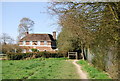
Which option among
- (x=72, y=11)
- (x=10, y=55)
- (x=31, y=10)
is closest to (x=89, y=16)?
(x=72, y=11)

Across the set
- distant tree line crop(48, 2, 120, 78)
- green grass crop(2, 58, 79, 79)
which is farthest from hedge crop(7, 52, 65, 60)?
distant tree line crop(48, 2, 120, 78)

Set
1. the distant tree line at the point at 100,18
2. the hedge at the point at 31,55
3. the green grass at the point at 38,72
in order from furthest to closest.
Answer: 1. the hedge at the point at 31,55
2. the green grass at the point at 38,72
3. the distant tree line at the point at 100,18

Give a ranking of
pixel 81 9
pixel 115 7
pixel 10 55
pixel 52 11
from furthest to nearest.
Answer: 1. pixel 10 55
2. pixel 52 11
3. pixel 81 9
4. pixel 115 7

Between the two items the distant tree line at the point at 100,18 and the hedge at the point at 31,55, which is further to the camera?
the hedge at the point at 31,55

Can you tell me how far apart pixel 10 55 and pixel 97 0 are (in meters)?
18.7

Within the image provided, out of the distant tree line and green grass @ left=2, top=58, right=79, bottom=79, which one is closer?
the distant tree line

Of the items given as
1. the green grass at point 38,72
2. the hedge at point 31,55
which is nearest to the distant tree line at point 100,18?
the green grass at point 38,72

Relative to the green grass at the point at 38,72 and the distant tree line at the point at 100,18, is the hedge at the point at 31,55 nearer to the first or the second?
the green grass at the point at 38,72

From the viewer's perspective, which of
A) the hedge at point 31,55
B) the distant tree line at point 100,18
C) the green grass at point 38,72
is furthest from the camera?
the hedge at point 31,55

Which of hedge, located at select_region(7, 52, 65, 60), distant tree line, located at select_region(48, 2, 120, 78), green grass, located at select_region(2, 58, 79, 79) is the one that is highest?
distant tree line, located at select_region(48, 2, 120, 78)

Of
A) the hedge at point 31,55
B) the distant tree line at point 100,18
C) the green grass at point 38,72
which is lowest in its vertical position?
the green grass at point 38,72

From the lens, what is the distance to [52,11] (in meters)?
5.64

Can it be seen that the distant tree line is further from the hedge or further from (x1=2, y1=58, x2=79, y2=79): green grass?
the hedge

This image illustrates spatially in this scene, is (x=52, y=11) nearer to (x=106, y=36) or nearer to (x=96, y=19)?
(x=96, y=19)
